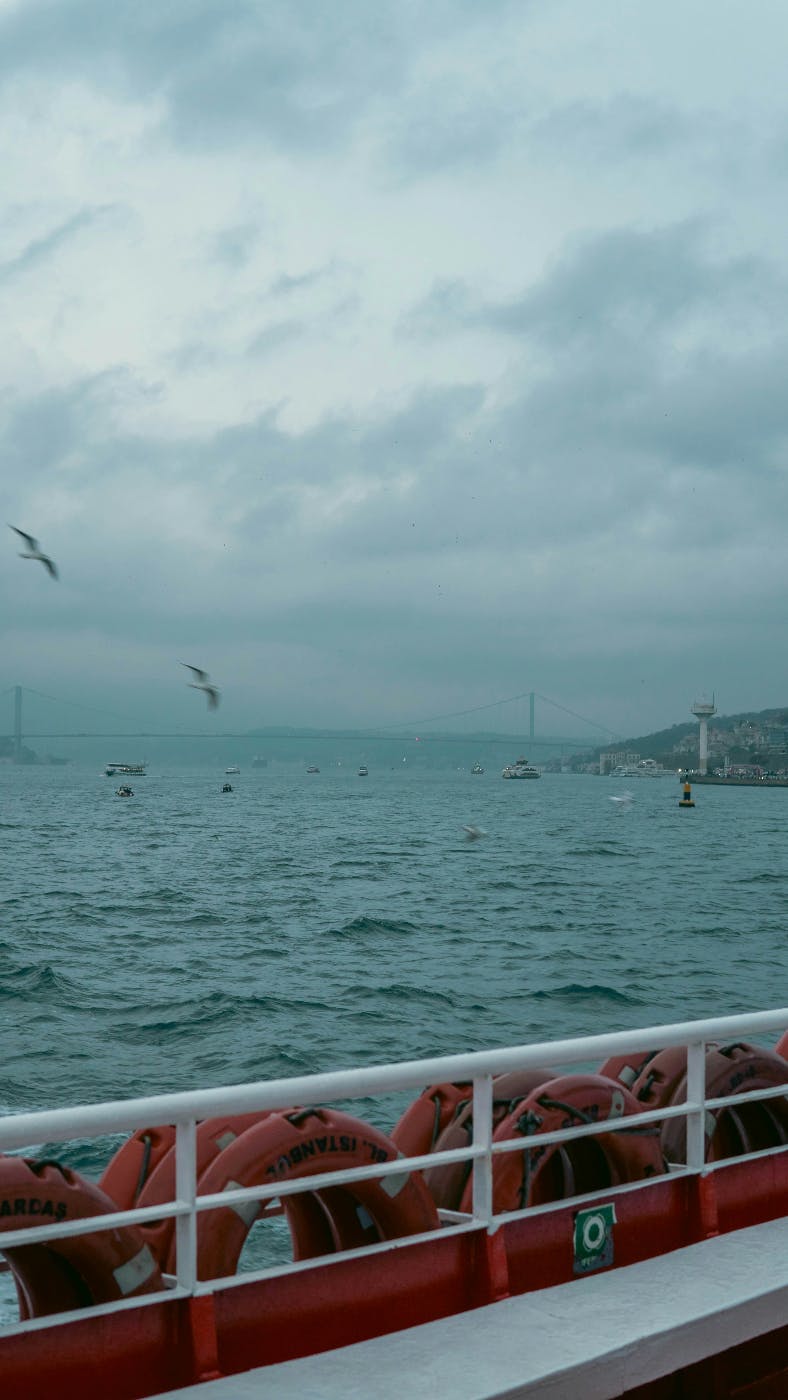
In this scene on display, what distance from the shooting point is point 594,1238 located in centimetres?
466

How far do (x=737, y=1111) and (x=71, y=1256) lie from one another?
2924mm

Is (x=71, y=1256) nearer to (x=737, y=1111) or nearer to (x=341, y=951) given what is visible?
(x=737, y=1111)

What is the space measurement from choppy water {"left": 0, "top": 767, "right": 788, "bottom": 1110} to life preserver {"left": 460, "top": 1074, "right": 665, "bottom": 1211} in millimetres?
12061

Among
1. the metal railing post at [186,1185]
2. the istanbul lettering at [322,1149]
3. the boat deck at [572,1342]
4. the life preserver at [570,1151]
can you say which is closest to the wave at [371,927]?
the life preserver at [570,1151]

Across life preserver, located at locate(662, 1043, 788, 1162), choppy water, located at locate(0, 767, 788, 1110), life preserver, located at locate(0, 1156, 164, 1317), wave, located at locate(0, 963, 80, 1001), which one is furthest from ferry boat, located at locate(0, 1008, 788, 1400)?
wave, located at locate(0, 963, 80, 1001)

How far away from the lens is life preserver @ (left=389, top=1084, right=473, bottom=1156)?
4.91 m

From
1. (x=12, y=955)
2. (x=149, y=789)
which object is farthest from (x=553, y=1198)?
(x=149, y=789)

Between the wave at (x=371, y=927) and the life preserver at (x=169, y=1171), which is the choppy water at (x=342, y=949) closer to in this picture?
the wave at (x=371, y=927)

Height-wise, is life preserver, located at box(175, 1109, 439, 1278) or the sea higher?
life preserver, located at box(175, 1109, 439, 1278)

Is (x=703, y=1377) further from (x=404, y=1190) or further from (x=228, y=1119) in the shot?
(x=228, y=1119)

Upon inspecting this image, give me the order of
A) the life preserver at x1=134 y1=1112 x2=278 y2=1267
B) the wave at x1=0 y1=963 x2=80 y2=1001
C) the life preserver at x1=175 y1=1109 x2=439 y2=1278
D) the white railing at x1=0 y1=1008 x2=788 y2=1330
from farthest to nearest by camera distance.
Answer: the wave at x1=0 y1=963 x2=80 y2=1001 → the life preserver at x1=134 y1=1112 x2=278 y2=1267 → the life preserver at x1=175 y1=1109 x2=439 y2=1278 → the white railing at x1=0 y1=1008 x2=788 y2=1330

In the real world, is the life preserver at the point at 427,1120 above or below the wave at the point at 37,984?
above

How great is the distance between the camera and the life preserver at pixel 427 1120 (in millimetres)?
4906

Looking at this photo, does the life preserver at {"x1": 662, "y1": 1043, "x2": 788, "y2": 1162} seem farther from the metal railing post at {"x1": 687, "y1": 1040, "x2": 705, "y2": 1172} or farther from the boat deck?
the boat deck
